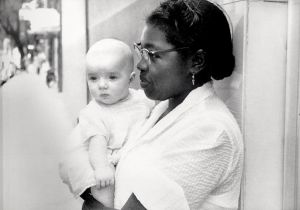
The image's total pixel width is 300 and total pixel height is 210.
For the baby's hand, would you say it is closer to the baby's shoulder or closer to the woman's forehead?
the baby's shoulder

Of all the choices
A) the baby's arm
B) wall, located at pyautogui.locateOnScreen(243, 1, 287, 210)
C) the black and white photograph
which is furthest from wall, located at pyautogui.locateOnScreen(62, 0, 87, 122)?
wall, located at pyautogui.locateOnScreen(243, 1, 287, 210)

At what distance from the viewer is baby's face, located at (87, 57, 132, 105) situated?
153cm

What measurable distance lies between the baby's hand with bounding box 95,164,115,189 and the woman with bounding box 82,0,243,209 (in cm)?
2

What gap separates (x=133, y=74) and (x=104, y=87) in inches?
4.3

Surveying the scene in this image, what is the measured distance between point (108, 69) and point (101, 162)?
267mm

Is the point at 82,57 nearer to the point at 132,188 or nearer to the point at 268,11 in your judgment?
the point at 132,188

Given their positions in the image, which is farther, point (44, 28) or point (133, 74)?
point (133, 74)

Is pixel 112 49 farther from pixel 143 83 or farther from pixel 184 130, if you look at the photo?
pixel 184 130

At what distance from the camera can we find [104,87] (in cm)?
155

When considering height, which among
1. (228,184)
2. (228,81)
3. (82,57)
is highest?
(82,57)

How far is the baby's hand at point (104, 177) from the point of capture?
1556mm

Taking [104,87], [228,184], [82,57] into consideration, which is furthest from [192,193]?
[82,57]

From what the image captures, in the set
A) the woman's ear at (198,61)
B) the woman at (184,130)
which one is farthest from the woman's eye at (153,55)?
the woman's ear at (198,61)

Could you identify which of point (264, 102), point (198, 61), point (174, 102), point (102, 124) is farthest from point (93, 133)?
point (264, 102)
